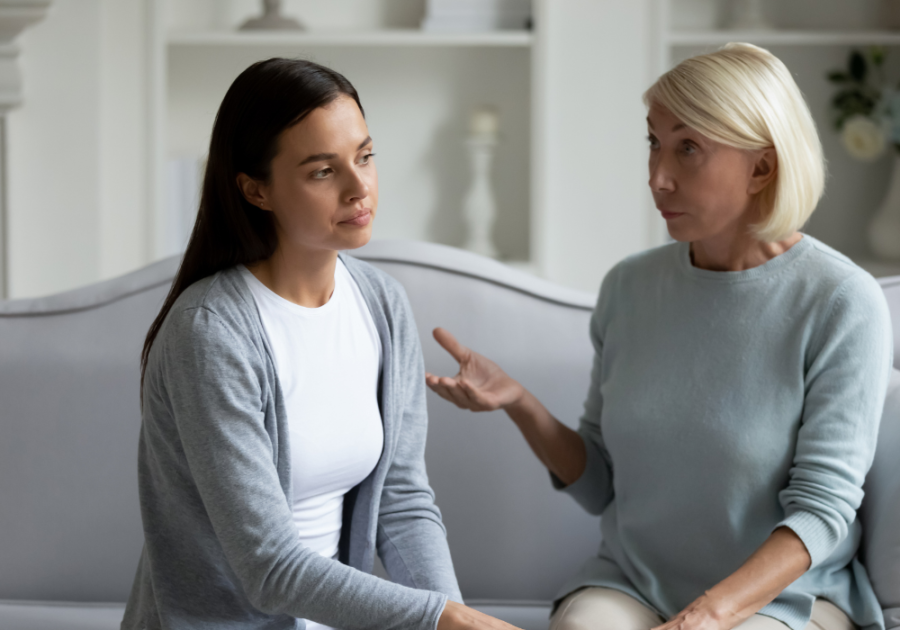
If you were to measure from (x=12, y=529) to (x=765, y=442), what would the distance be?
1101 mm

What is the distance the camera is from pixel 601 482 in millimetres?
1246

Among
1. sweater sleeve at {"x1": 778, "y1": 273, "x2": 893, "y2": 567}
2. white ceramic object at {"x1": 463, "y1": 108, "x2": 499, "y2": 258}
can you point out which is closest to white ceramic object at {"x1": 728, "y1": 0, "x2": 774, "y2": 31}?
white ceramic object at {"x1": 463, "y1": 108, "x2": 499, "y2": 258}

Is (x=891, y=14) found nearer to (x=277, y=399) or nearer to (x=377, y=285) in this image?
(x=377, y=285)

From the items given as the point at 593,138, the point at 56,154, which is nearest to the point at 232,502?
the point at 56,154

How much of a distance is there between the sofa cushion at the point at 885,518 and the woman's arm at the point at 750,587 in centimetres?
16

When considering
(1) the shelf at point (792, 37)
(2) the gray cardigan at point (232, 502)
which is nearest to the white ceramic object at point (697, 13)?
(1) the shelf at point (792, 37)

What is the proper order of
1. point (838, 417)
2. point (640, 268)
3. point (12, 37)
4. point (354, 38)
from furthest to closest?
point (354, 38), point (12, 37), point (640, 268), point (838, 417)

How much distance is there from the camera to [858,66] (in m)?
2.29

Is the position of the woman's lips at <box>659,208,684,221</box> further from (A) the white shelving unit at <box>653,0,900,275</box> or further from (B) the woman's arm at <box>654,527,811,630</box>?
(A) the white shelving unit at <box>653,0,900,275</box>

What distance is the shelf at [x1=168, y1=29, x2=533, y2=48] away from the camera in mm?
2137

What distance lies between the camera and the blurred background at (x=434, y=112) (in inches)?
82.5

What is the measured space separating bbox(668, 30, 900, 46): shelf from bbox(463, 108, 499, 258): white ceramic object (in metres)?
0.51

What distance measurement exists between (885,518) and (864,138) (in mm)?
1412

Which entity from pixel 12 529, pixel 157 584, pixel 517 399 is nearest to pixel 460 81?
pixel 517 399
